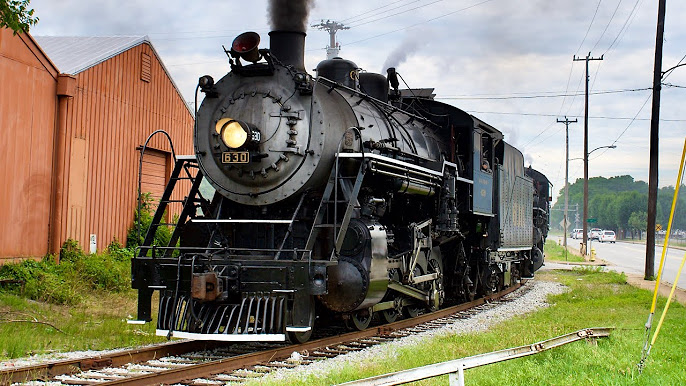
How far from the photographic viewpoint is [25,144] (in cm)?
1322

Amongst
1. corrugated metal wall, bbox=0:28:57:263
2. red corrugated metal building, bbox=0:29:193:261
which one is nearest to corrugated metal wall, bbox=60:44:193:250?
red corrugated metal building, bbox=0:29:193:261

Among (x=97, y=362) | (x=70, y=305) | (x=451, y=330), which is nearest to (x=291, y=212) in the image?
(x=97, y=362)

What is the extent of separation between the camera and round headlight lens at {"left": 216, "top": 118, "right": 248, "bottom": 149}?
324 inches

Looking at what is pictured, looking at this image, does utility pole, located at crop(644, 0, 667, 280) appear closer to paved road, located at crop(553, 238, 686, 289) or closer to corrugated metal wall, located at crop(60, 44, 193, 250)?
paved road, located at crop(553, 238, 686, 289)

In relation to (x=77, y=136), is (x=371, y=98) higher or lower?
higher

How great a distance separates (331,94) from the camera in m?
9.10

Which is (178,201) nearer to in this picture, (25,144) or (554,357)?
(554,357)

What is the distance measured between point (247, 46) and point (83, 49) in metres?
10.7

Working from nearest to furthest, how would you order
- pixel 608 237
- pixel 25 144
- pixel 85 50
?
1. pixel 25 144
2. pixel 85 50
3. pixel 608 237

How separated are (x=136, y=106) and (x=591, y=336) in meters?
12.6

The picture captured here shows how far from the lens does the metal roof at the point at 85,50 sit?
15.1 meters

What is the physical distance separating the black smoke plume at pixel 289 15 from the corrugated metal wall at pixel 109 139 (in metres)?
6.99

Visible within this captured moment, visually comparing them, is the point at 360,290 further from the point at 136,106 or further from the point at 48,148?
the point at 136,106

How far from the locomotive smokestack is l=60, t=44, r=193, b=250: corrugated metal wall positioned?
7021 mm
